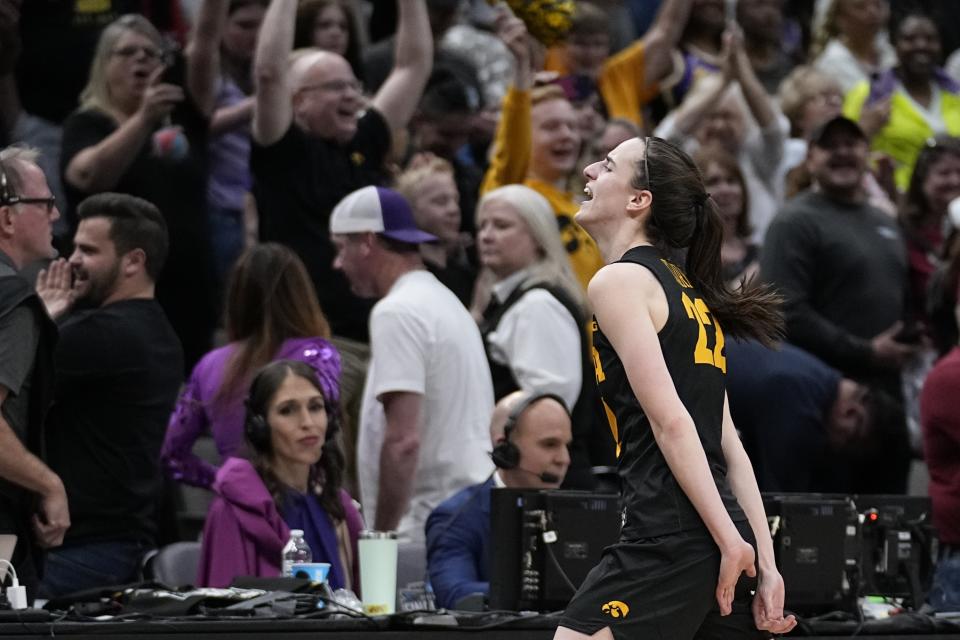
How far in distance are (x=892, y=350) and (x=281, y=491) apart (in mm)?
3225

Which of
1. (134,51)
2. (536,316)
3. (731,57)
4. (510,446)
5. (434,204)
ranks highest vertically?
(731,57)

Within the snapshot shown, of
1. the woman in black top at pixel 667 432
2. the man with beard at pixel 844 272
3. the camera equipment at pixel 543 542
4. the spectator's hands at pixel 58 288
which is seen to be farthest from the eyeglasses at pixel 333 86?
the woman in black top at pixel 667 432

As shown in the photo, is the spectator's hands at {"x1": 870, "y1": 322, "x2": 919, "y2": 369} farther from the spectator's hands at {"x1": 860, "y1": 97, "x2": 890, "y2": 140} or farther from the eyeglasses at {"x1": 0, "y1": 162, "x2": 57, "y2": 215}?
the eyeglasses at {"x1": 0, "y1": 162, "x2": 57, "y2": 215}

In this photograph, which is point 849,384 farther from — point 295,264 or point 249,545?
point 249,545

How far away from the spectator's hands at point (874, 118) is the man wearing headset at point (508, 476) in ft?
15.5

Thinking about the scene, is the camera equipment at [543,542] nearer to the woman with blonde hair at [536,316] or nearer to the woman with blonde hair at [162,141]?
the woman with blonde hair at [536,316]

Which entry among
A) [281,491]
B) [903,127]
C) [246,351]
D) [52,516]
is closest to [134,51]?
[246,351]

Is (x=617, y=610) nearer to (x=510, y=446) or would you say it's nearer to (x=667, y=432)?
(x=667, y=432)

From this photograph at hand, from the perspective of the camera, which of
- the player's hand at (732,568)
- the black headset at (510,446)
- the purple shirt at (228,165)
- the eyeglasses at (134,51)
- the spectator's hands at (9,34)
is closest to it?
the player's hand at (732,568)

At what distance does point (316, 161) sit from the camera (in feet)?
24.9

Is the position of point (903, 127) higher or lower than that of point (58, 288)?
higher

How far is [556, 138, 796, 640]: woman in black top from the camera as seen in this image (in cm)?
393

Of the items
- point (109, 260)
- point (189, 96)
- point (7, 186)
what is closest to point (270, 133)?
point (189, 96)

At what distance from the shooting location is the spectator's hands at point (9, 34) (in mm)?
8578
